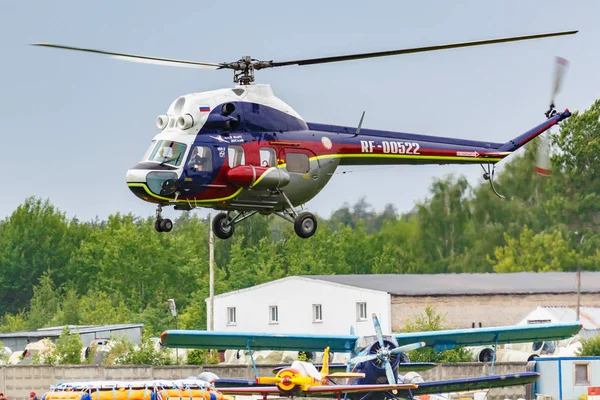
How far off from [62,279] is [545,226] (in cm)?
4474

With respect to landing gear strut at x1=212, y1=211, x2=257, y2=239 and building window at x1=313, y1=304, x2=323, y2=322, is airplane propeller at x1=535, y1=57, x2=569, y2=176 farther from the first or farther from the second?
building window at x1=313, y1=304, x2=323, y2=322

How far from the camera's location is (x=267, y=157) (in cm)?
3088

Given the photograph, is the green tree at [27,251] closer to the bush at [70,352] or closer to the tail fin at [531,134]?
the bush at [70,352]

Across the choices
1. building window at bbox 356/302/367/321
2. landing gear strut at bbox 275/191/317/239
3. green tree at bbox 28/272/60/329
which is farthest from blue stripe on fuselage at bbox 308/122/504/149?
green tree at bbox 28/272/60/329

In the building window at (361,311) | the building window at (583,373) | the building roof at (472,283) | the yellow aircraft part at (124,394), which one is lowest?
the building window at (583,373)

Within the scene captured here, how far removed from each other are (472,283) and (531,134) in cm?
3275

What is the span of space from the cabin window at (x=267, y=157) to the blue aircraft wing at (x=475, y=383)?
10.5 meters

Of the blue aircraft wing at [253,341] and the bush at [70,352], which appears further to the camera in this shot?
the bush at [70,352]

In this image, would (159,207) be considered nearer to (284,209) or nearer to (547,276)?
(284,209)

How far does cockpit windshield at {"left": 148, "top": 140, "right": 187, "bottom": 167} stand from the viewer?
2975 centimetres

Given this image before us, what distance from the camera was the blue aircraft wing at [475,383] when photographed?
38594mm

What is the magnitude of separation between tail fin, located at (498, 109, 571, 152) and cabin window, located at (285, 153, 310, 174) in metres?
6.19

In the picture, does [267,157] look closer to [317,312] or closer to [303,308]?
[317,312]

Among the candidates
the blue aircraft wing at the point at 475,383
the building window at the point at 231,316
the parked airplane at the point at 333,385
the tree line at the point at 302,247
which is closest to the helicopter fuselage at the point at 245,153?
the parked airplane at the point at 333,385
